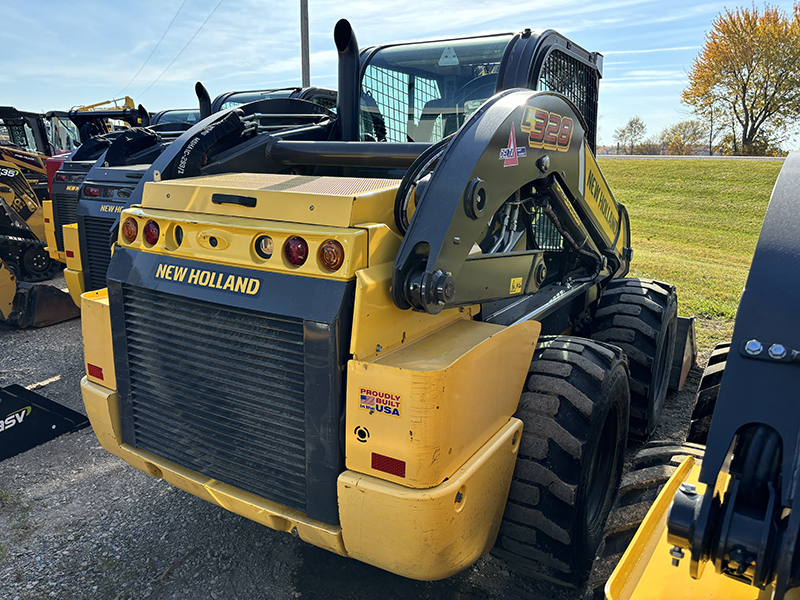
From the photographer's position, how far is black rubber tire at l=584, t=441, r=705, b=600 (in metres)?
2.16

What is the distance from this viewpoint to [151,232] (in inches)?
104

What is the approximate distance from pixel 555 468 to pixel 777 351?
1412 mm

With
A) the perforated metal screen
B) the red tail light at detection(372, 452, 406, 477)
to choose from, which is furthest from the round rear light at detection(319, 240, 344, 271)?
the perforated metal screen

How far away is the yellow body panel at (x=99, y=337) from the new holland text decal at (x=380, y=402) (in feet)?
4.50

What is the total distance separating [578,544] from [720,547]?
1457mm

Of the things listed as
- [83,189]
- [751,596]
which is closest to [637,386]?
[751,596]

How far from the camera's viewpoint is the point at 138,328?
8.68ft

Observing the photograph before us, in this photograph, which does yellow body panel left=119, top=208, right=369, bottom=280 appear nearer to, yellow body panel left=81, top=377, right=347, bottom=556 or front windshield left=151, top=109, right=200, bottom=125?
yellow body panel left=81, top=377, right=347, bottom=556

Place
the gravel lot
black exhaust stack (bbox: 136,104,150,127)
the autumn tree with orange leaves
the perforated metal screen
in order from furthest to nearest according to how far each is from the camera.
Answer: the autumn tree with orange leaves < black exhaust stack (bbox: 136,104,150,127) < the perforated metal screen < the gravel lot

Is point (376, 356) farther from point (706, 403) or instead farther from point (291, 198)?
point (706, 403)

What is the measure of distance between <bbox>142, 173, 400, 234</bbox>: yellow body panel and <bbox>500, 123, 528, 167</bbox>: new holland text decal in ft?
1.53

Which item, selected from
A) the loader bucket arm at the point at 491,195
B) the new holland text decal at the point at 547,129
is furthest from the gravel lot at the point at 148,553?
the new holland text decal at the point at 547,129

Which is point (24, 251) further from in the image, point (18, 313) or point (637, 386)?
point (637, 386)

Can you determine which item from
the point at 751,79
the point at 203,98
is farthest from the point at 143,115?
the point at 751,79
